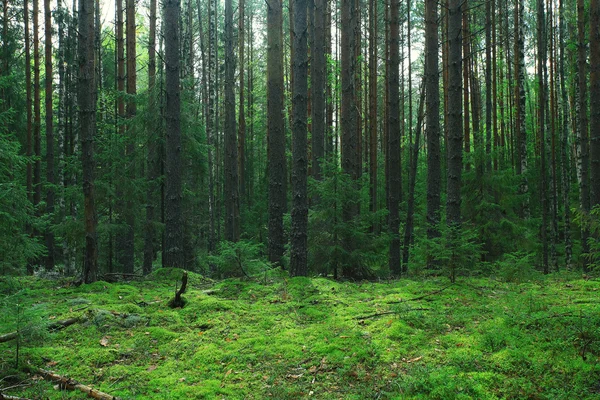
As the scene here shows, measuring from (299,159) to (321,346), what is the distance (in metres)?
4.33

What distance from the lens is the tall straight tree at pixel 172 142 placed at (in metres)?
9.58

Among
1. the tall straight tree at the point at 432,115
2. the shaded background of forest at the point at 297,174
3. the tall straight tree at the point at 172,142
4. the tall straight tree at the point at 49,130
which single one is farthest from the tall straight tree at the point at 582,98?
the tall straight tree at the point at 49,130

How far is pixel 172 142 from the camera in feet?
31.7

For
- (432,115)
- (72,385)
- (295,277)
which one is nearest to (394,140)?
(432,115)

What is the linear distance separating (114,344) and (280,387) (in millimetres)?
2179

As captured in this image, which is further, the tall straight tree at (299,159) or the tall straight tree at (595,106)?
the tall straight tree at (595,106)

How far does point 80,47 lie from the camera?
757 centimetres

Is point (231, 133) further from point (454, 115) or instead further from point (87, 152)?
point (454, 115)

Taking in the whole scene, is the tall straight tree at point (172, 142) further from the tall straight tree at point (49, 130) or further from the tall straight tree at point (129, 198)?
the tall straight tree at point (49, 130)

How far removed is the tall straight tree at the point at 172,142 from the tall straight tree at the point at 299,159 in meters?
3.12

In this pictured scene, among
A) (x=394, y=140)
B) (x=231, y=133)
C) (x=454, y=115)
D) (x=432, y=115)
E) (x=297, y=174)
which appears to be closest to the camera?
(x=297, y=174)

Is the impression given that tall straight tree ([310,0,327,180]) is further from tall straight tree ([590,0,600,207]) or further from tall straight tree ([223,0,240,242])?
tall straight tree ([590,0,600,207])

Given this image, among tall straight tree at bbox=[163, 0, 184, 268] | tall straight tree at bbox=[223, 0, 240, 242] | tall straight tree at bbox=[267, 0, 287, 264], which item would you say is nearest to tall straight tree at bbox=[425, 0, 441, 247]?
tall straight tree at bbox=[267, 0, 287, 264]

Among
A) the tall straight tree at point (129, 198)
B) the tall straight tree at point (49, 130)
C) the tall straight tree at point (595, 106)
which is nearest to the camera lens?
the tall straight tree at point (595, 106)
